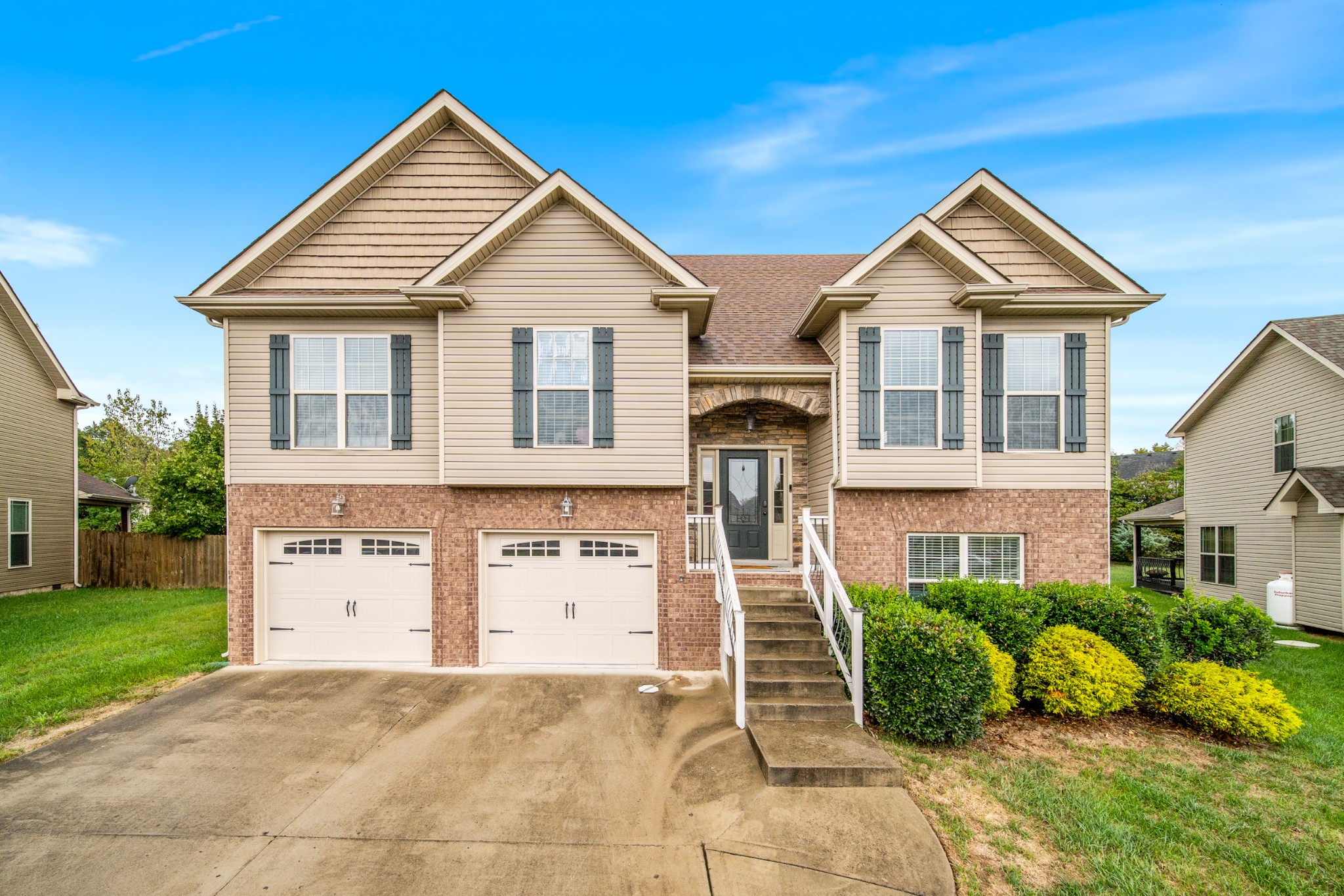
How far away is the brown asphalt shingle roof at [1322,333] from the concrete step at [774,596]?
13607mm

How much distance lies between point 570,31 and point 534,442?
1109 cm

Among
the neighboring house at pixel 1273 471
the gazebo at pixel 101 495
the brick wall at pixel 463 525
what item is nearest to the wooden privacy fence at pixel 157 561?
the gazebo at pixel 101 495

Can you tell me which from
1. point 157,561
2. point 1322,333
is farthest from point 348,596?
point 1322,333

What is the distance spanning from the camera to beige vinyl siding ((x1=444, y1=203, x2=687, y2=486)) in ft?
28.2

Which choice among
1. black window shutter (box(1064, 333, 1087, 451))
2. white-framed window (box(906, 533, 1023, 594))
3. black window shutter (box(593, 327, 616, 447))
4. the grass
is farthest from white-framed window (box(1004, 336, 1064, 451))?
black window shutter (box(593, 327, 616, 447))

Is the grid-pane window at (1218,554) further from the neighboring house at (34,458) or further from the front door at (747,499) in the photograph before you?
the neighboring house at (34,458)

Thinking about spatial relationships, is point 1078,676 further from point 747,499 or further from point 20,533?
point 20,533

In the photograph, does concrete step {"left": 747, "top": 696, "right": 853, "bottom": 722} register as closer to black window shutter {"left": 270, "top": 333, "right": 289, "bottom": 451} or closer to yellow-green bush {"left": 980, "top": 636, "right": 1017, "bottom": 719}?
yellow-green bush {"left": 980, "top": 636, "right": 1017, "bottom": 719}

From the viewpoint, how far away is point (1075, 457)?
351 inches

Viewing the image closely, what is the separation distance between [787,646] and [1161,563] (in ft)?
66.4

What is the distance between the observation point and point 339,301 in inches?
340

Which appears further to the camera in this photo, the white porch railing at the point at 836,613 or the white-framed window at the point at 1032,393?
the white-framed window at the point at 1032,393

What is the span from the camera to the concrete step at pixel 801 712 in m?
6.54

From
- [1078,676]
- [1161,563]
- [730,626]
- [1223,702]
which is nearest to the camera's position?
[1223,702]
